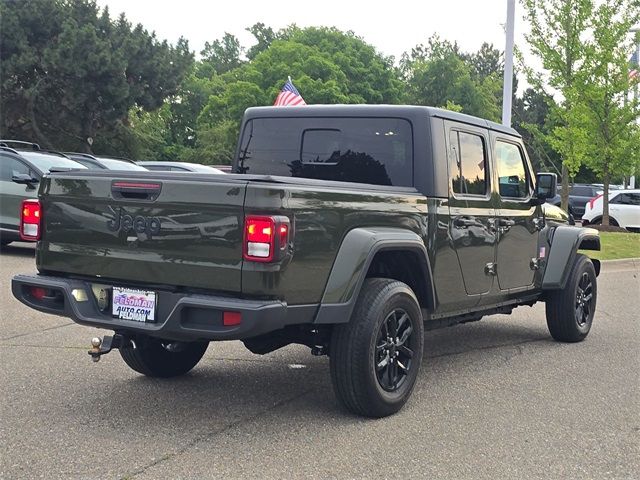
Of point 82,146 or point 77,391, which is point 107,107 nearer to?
point 82,146

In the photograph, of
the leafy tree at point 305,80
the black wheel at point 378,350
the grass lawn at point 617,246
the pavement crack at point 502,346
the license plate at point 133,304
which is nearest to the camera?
the license plate at point 133,304

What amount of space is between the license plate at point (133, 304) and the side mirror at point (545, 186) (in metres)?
3.89

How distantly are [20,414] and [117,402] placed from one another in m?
0.59

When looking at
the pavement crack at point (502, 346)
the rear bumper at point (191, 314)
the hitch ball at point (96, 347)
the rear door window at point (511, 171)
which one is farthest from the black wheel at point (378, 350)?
the rear door window at point (511, 171)

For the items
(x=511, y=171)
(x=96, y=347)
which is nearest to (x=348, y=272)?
(x=96, y=347)

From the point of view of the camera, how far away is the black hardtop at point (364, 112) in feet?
17.7

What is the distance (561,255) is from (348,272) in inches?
134

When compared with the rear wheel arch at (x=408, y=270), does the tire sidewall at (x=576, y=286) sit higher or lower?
lower

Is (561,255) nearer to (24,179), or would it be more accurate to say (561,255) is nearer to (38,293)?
(38,293)

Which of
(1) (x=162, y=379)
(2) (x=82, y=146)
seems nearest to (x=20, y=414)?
(1) (x=162, y=379)

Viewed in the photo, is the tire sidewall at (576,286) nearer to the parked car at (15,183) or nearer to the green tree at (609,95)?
the parked car at (15,183)

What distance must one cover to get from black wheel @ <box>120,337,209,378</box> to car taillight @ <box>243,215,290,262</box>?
150 centimetres

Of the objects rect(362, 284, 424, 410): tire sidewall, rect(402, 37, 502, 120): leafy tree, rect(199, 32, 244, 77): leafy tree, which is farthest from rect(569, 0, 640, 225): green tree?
rect(199, 32, 244, 77): leafy tree

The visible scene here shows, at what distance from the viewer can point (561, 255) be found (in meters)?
7.07
